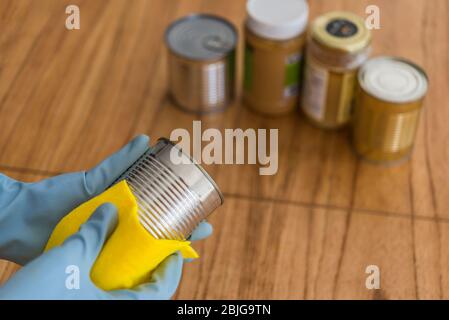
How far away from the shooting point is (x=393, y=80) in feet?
3.69

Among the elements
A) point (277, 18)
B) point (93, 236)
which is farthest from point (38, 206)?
point (277, 18)

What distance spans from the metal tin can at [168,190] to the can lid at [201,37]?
1.30 ft

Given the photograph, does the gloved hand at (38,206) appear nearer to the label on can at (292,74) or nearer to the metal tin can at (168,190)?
the metal tin can at (168,190)

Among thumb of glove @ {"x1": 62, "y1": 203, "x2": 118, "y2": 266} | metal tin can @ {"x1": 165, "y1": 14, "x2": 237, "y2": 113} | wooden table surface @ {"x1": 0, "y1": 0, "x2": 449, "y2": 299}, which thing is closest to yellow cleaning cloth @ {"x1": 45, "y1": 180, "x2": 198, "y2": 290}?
thumb of glove @ {"x1": 62, "y1": 203, "x2": 118, "y2": 266}

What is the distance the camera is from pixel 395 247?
3.50 ft

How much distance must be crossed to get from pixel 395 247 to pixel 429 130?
0.27 m

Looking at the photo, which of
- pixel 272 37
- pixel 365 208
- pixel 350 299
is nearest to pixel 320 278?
pixel 350 299

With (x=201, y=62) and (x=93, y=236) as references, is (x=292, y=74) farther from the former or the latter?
(x=93, y=236)

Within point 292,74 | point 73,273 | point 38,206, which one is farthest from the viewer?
point 292,74

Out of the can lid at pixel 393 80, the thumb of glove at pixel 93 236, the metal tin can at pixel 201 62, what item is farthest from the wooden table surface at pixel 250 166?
the thumb of glove at pixel 93 236

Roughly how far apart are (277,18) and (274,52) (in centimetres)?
5
